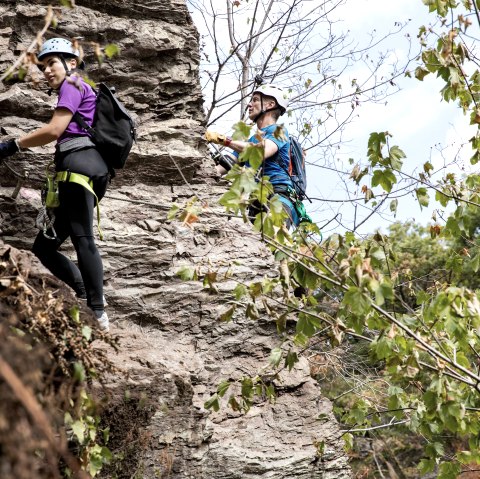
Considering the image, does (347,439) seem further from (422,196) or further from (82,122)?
(82,122)

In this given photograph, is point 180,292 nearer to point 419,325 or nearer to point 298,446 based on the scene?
point 298,446

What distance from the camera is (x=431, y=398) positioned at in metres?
4.74

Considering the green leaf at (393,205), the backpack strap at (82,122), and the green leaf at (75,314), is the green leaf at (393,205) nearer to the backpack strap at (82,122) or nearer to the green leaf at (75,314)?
the backpack strap at (82,122)

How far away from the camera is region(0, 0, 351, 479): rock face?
5668 mm

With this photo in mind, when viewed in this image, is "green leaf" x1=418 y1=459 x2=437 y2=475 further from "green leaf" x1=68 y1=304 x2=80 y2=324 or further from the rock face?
"green leaf" x1=68 y1=304 x2=80 y2=324

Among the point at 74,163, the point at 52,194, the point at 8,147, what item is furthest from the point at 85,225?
the point at 8,147

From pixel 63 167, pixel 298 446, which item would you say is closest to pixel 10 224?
pixel 63 167

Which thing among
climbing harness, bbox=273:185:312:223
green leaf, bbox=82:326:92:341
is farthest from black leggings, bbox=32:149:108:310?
climbing harness, bbox=273:185:312:223

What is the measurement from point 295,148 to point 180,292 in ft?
5.67

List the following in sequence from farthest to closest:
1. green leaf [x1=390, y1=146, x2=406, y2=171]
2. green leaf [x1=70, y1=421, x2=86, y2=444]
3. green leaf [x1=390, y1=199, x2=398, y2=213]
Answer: green leaf [x1=390, y1=199, x2=398, y2=213]
green leaf [x1=390, y1=146, x2=406, y2=171]
green leaf [x1=70, y1=421, x2=86, y2=444]

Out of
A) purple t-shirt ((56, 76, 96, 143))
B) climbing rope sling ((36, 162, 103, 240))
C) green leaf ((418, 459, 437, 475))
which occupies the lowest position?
green leaf ((418, 459, 437, 475))

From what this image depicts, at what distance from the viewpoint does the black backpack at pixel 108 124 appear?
17.5ft

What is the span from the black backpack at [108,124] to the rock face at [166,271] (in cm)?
43

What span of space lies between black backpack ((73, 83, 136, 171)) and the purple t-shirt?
5cm
